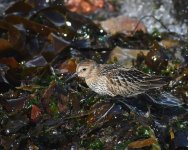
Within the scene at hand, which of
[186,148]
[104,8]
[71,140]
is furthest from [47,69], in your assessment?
[104,8]

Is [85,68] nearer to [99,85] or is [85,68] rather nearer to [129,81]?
[99,85]

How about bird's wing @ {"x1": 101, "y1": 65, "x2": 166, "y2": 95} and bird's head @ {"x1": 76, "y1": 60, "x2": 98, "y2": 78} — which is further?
bird's head @ {"x1": 76, "y1": 60, "x2": 98, "y2": 78}

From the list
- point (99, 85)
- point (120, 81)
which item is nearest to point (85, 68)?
point (99, 85)

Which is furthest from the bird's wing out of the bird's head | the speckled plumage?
the bird's head

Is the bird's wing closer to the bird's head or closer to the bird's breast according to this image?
the bird's breast

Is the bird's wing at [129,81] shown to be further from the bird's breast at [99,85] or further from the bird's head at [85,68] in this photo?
the bird's head at [85,68]

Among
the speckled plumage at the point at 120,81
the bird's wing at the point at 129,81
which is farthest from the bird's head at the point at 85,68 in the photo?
the bird's wing at the point at 129,81

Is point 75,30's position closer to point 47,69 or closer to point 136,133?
point 47,69

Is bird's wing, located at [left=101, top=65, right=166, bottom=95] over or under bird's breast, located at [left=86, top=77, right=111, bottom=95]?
over
